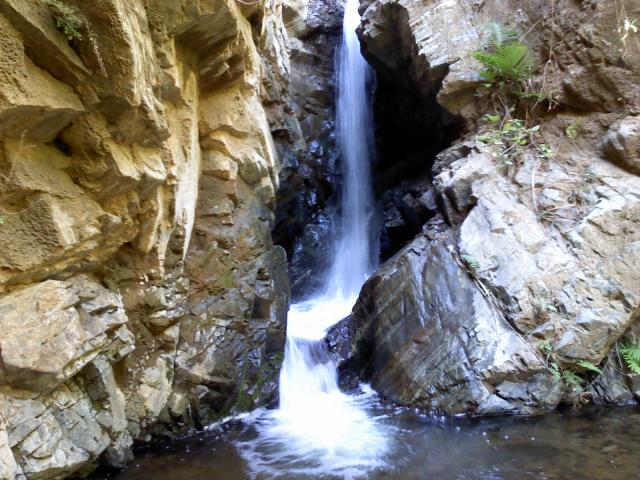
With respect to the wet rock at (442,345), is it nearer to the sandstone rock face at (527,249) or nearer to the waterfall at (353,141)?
the sandstone rock face at (527,249)

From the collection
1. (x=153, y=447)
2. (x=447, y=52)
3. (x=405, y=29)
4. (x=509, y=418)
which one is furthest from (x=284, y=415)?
(x=405, y=29)

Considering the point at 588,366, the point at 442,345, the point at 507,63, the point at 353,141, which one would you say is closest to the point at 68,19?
the point at 442,345

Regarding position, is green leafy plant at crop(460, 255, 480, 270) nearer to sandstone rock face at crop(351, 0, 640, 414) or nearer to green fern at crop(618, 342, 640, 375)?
sandstone rock face at crop(351, 0, 640, 414)

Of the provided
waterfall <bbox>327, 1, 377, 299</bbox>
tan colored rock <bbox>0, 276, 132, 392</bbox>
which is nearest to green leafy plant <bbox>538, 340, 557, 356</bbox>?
tan colored rock <bbox>0, 276, 132, 392</bbox>

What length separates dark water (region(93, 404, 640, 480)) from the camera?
4.67 m

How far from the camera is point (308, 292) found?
438 inches

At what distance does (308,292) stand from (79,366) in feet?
24.0

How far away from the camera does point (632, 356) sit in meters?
6.11

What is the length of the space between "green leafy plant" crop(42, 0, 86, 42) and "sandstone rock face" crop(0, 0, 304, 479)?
0.10 feet

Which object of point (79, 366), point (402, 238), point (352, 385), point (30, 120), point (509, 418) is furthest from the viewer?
point (402, 238)

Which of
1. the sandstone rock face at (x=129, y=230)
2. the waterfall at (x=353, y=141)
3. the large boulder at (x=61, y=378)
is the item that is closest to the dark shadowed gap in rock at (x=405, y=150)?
the waterfall at (x=353, y=141)

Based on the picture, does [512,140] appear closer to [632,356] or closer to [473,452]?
[632,356]

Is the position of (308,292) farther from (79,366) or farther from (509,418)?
(79,366)

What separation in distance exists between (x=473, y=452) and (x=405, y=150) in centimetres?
862
